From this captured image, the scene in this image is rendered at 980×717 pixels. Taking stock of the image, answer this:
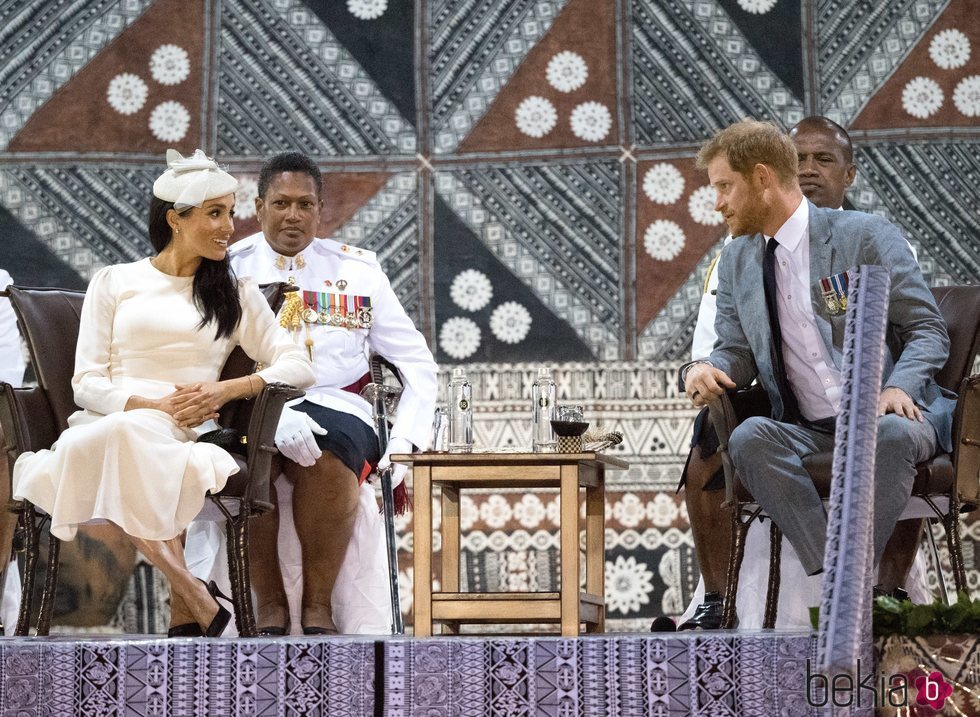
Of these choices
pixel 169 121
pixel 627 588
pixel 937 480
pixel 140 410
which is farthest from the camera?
pixel 169 121

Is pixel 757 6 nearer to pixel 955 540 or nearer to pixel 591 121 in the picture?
pixel 591 121

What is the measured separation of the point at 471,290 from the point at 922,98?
225 cm

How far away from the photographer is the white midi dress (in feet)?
12.8

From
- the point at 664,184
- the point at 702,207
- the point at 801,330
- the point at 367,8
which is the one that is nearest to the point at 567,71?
the point at 664,184

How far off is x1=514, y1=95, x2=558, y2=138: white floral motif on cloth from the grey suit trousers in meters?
2.89

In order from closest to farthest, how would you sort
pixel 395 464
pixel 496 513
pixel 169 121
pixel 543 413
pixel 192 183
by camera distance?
pixel 543 413
pixel 192 183
pixel 395 464
pixel 496 513
pixel 169 121

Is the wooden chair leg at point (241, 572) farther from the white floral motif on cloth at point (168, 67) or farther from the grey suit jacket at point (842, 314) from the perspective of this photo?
the white floral motif on cloth at point (168, 67)

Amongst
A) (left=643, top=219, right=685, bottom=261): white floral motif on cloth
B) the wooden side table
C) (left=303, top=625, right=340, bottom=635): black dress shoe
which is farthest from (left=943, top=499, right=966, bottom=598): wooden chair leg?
(left=643, top=219, right=685, bottom=261): white floral motif on cloth

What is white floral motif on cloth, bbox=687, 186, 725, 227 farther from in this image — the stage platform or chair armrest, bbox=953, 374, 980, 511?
the stage platform

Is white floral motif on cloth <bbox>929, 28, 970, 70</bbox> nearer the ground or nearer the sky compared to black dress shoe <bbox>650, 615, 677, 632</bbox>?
nearer the sky

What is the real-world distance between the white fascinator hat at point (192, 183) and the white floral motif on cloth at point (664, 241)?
2.47 metres

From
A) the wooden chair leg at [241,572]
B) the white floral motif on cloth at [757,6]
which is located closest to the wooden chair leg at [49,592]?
the wooden chair leg at [241,572]

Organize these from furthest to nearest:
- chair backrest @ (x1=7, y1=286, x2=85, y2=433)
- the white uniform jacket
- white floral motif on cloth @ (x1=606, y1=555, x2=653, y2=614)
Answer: white floral motif on cloth @ (x1=606, y1=555, x2=653, y2=614) → the white uniform jacket → chair backrest @ (x1=7, y1=286, x2=85, y2=433)

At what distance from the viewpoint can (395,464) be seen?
4.94 metres
